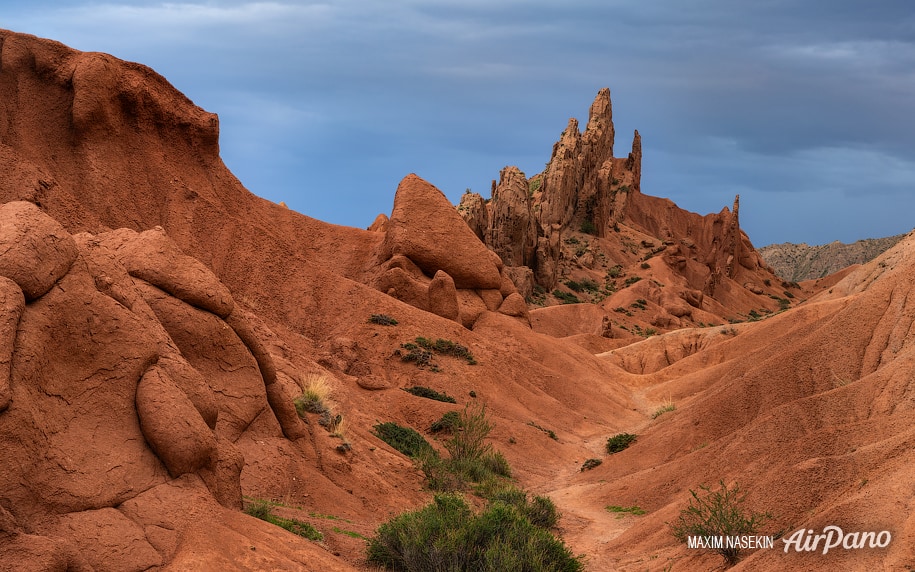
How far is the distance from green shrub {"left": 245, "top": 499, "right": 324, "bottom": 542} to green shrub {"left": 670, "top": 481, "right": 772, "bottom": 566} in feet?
17.0

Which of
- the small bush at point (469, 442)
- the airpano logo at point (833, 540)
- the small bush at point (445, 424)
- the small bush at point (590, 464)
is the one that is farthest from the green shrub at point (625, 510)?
the airpano logo at point (833, 540)

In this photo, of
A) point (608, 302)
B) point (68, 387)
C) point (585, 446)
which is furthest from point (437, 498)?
point (608, 302)

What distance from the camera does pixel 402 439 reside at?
1958 centimetres

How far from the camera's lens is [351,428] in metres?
17.9

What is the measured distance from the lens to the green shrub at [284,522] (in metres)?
10.5

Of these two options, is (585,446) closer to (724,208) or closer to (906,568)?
(906,568)

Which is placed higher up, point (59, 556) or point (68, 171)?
point (68, 171)

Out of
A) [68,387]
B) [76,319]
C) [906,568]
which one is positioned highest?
[76,319]

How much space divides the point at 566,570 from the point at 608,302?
197 ft

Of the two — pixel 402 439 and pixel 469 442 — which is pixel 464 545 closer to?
pixel 402 439

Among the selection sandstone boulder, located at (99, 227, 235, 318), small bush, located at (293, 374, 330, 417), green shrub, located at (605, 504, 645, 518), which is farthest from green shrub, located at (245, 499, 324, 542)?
green shrub, located at (605, 504, 645, 518)

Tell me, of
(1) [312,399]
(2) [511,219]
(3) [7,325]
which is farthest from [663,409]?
(2) [511,219]

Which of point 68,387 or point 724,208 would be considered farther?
point 724,208

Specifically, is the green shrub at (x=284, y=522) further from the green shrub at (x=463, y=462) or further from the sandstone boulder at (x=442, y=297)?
the sandstone boulder at (x=442, y=297)
